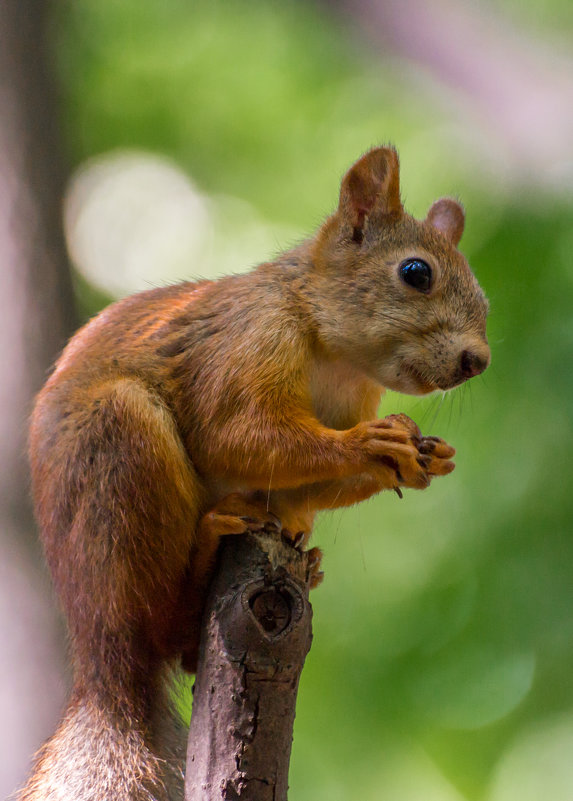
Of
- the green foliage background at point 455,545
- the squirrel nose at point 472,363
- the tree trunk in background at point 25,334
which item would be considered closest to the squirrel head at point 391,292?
the squirrel nose at point 472,363

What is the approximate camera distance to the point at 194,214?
12.8 feet

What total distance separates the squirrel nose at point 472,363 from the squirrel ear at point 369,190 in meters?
0.43

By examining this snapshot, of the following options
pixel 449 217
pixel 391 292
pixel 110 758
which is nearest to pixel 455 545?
pixel 449 217

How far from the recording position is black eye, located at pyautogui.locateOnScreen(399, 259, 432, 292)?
1.92 metres

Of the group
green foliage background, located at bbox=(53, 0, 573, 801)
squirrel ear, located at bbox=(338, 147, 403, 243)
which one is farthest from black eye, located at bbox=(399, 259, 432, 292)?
green foliage background, located at bbox=(53, 0, 573, 801)

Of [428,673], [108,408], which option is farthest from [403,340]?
[428,673]

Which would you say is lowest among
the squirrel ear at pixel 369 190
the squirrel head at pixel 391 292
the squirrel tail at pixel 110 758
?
the squirrel tail at pixel 110 758

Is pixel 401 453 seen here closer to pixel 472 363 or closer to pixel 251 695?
pixel 472 363

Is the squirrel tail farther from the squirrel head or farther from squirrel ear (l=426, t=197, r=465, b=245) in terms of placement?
squirrel ear (l=426, t=197, r=465, b=245)

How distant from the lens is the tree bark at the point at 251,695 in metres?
1.55

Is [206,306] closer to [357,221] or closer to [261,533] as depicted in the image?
[357,221]

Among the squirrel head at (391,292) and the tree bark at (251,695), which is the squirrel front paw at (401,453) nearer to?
the squirrel head at (391,292)

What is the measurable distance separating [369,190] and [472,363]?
54 centimetres

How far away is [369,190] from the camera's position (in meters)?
2.08
